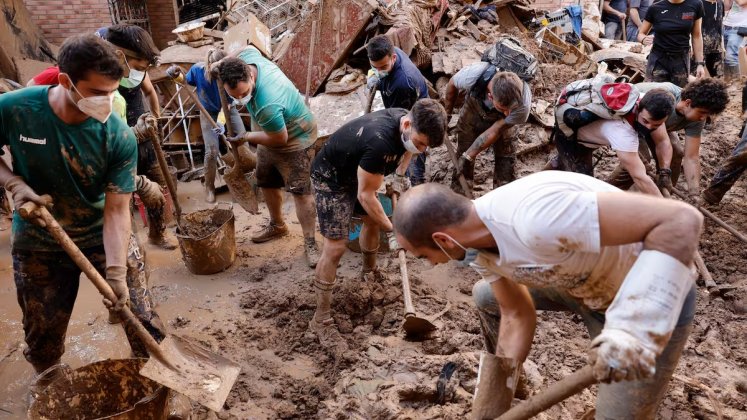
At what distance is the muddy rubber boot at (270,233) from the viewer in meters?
5.40

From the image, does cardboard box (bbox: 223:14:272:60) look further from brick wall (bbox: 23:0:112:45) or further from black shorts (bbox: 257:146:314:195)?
brick wall (bbox: 23:0:112:45)

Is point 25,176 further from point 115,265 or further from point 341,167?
point 341,167

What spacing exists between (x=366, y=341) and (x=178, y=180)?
4.24m

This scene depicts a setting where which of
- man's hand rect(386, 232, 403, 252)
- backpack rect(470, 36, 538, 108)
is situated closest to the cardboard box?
backpack rect(470, 36, 538, 108)

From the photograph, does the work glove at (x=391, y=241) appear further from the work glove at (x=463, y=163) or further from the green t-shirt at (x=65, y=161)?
the green t-shirt at (x=65, y=161)

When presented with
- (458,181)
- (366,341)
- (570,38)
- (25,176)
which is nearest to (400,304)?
(366,341)

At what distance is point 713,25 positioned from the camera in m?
8.06

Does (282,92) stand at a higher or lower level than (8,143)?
lower

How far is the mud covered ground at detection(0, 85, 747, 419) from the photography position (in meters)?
3.08

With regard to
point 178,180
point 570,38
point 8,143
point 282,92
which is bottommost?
point 178,180

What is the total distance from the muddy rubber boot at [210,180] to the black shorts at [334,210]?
2682 millimetres

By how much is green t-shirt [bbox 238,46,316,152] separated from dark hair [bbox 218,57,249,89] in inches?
9.8

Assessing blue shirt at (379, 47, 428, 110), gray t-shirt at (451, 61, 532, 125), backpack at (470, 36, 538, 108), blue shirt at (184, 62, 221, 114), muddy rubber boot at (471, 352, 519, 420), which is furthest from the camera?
blue shirt at (184, 62, 221, 114)

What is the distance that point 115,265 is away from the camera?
276 cm
